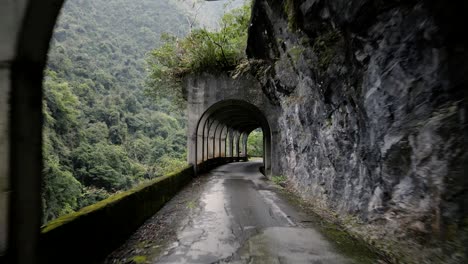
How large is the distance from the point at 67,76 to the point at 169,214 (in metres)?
49.6

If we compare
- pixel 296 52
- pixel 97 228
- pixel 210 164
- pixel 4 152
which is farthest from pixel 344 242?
pixel 210 164

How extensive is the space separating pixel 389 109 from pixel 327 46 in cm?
255

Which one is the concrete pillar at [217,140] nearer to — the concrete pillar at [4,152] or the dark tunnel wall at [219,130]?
the dark tunnel wall at [219,130]

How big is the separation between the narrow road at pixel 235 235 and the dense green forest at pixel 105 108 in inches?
154

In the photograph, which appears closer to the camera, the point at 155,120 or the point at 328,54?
the point at 328,54

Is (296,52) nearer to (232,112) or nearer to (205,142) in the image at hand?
(205,142)


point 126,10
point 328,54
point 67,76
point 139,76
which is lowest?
point 328,54

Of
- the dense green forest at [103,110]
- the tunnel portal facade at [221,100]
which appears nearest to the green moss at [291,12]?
the dense green forest at [103,110]

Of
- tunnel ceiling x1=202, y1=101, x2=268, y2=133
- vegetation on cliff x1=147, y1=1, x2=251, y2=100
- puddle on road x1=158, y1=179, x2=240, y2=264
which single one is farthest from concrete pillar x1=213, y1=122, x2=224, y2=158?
puddle on road x1=158, y1=179, x2=240, y2=264

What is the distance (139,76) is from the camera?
68.0 metres

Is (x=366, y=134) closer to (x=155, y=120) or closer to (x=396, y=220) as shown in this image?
(x=396, y=220)

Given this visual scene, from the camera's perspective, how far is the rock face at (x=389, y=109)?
3377 mm

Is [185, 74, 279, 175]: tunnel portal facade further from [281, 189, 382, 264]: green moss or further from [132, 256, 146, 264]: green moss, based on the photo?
[132, 256, 146, 264]: green moss

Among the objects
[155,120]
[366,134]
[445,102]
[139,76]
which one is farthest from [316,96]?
[139,76]
